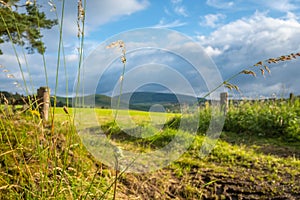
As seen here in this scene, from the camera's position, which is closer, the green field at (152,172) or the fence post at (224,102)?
the green field at (152,172)

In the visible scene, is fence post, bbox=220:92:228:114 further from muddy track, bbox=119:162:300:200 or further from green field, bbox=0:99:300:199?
muddy track, bbox=119:162:300:200

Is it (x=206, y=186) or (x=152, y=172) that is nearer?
(x=206, y=186)

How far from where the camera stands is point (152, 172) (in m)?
4.34

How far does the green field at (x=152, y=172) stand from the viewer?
2.40m

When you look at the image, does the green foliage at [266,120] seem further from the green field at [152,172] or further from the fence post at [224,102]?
Result: the fence post at [224,102]

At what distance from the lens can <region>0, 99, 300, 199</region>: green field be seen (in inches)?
94.6

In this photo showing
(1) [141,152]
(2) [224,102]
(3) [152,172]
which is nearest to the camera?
(3) [152,172]

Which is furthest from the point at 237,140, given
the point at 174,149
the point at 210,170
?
the point at 210,170

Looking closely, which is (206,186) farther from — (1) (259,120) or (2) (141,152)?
(1) (259,120)

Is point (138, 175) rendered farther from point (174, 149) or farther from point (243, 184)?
point (174, 149)

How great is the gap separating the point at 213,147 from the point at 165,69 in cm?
273

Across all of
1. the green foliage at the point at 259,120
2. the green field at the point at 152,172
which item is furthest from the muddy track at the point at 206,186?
the green foliage at the point at 259,120

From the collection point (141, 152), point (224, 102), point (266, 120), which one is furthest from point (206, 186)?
point (224, 102)

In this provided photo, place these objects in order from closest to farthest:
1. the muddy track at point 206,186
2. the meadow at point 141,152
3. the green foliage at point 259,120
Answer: the meadow at point 141,152 → the muddy track at point 206,186 → the green foliage at point 259,120
